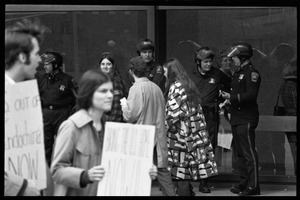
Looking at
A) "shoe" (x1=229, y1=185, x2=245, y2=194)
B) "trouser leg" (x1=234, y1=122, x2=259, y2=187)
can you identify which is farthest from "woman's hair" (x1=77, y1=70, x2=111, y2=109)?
"shoe" (x1=229, y1=185, x2=245, y2=194)

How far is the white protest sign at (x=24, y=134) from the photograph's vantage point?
5.08 metres

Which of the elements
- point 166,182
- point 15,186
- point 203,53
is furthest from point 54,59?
point 15,186

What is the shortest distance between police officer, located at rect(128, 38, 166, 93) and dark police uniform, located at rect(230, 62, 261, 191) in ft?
2.72

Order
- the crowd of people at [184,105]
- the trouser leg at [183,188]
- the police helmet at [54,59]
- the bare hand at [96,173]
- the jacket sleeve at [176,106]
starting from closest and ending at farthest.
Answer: the bare hand at [96,173] → the crowd of people at [184,105] → the jacket sleeve at [176,106] → the trouser leg at [183,188] → the police helmet at [54,59]

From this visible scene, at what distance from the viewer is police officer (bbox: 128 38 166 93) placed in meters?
10.1

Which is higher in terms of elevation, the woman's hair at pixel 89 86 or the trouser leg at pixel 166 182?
the woman's hair at pixel 89 86

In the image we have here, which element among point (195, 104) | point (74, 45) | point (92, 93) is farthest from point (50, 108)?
point (92, 93)

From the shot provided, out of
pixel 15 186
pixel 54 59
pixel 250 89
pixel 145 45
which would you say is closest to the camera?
pixel 15 186

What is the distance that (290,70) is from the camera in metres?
10.7

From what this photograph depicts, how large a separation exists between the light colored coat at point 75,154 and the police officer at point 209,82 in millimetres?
4957

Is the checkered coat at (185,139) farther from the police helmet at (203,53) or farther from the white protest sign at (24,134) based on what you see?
the white protest sign at (24,134)

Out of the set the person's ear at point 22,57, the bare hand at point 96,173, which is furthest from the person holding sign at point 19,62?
the bare hand at point 96,173

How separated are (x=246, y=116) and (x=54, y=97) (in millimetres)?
2295

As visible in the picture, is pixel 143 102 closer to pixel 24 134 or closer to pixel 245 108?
pixel 245 108
